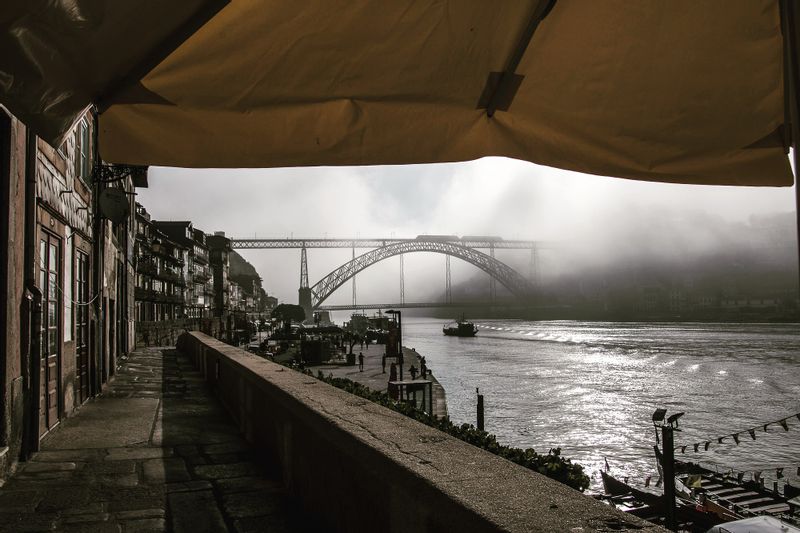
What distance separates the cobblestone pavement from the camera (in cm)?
368

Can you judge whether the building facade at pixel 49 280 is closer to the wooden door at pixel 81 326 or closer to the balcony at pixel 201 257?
the wooden door at pixel 81 326

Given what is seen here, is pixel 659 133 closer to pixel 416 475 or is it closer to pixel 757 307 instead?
pixel 416 475

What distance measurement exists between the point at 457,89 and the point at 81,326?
883 centimetres

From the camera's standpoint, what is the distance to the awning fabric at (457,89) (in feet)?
5.44

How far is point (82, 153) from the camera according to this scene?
30.6ft

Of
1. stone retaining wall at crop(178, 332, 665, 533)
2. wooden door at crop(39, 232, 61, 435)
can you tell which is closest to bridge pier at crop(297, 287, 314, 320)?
wooden door at crop(39, 232, 61, 435)

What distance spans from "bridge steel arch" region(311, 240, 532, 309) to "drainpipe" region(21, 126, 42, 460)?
364ft

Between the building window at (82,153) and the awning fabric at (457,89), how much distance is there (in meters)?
7.91

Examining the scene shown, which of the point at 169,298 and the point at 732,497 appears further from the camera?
the point at 169,298

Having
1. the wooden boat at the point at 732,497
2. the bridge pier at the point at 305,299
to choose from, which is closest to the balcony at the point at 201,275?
the bridge pier at the point at 305,299

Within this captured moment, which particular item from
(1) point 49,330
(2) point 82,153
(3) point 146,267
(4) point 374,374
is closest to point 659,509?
(1) point 49,330

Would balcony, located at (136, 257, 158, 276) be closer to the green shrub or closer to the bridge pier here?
the green shrub

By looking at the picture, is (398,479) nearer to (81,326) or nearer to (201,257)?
(81,326)

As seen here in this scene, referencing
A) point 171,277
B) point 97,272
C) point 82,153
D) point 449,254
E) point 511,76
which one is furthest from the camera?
point 449,254
